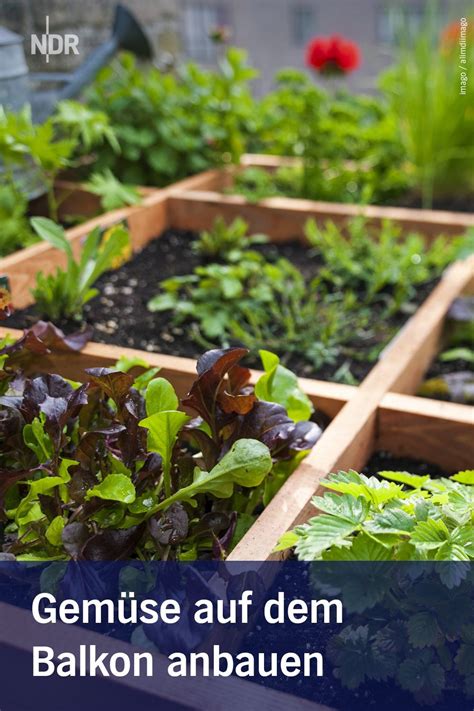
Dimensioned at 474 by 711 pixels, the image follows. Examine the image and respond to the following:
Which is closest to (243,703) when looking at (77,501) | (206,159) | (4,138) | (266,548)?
(266,548)

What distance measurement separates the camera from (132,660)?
3.46 ft

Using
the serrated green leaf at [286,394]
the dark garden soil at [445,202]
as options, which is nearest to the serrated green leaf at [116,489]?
the serrated green leaf at [286,394]

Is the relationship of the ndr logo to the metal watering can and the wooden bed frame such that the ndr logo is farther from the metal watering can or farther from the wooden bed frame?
the wooden bed frame

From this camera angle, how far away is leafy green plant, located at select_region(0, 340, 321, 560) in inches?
46.7

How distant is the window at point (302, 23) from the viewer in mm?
11688

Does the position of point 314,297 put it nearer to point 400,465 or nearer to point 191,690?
point 400,465

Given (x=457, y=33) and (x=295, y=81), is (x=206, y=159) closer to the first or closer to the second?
(x=295, y=81)

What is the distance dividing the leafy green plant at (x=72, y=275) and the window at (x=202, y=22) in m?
7.12

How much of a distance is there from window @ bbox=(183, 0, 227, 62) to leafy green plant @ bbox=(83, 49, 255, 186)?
5.61 metres

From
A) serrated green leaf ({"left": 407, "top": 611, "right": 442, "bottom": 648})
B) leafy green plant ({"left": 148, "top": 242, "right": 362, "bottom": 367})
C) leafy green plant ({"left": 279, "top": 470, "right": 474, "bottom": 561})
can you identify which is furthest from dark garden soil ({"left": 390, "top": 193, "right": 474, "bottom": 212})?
serrated green leaf ({"left": 407, "top": 611, "right": 442, "bottom": 648})

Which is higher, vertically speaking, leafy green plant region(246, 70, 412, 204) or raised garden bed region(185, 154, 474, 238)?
leafy green plant region(246, 70, 412, 204)

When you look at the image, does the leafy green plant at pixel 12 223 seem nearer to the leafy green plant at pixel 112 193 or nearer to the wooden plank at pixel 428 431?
the leafy green plant at pixel 112 193

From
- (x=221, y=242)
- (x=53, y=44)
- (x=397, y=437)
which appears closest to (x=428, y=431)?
(x=397, y=437)

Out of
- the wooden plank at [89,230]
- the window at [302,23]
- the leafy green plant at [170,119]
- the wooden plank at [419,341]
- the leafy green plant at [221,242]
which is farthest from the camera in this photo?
the window at [302,23]
